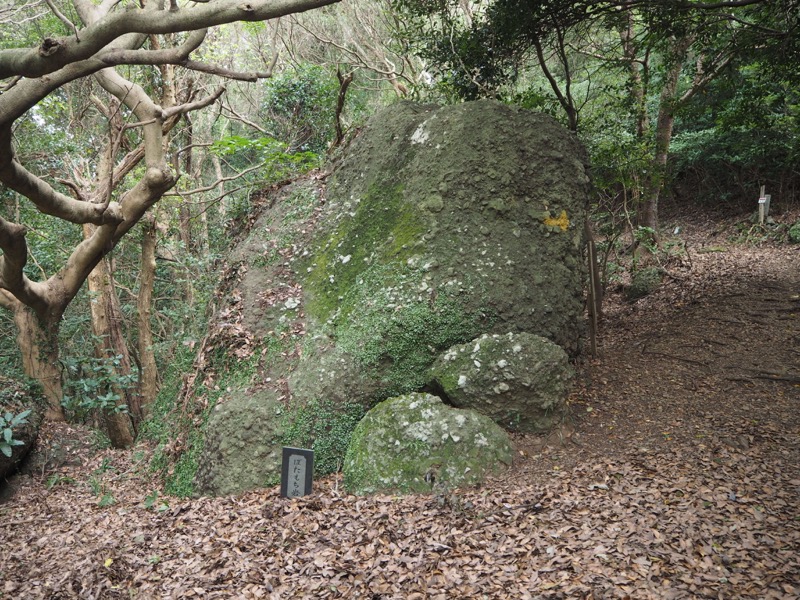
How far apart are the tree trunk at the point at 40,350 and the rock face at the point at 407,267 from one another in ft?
9.17

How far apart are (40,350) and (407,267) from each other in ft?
16.8

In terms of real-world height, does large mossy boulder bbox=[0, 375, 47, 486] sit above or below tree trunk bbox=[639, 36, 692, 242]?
below

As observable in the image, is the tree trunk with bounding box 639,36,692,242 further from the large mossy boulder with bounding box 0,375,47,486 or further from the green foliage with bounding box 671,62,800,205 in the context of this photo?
the large mossy boulder with bounding box 0,375,47,486

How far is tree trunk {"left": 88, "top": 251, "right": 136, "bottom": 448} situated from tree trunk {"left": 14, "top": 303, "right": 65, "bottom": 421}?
2.49 feet

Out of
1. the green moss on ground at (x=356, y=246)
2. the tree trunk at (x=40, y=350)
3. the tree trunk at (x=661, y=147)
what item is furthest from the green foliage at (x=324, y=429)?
the tree trunk at (x=661, y=147)

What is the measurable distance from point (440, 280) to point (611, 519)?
2.56 meters

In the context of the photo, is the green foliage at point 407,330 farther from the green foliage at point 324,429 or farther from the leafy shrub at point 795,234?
the leafy shrub at point 795,234

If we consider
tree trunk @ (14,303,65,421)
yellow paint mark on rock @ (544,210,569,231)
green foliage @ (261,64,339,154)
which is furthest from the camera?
green foliage @ (261,64,339,154)

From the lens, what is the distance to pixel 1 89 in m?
5.26

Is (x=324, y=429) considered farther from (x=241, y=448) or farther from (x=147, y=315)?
(x=147, y=315)

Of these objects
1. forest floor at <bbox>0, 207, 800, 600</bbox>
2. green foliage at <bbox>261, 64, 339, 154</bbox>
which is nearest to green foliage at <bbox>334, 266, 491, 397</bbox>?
forest floor at <bbox>0, 207, 800, 600</bbox>

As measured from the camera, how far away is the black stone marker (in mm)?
4159

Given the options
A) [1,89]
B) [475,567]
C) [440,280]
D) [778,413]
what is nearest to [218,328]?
[440,280]

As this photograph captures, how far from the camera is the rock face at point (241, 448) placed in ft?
15.0
